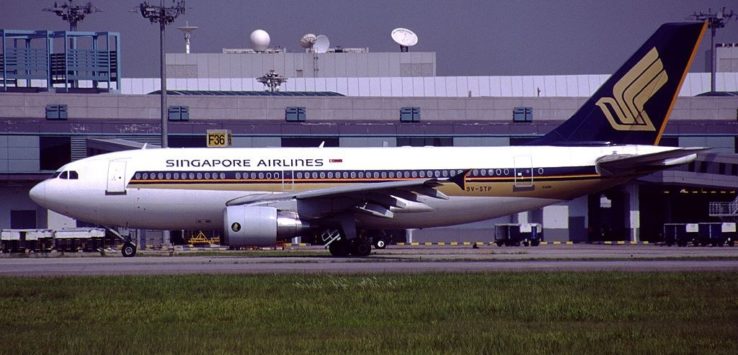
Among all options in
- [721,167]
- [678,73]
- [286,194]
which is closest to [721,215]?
[721,167]

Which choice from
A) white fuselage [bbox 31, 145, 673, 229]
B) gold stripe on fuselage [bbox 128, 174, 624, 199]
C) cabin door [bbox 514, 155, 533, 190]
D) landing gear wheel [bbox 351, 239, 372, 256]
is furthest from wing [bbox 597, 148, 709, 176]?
landing gear wheel [bbox 351, 239, 372, 256]

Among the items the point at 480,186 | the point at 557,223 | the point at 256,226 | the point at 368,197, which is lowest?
the point at 557,223

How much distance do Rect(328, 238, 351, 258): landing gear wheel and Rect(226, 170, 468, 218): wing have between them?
165 cm

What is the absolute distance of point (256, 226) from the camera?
133 ft

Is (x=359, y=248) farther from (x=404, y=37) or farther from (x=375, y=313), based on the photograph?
(x=404, y=37)

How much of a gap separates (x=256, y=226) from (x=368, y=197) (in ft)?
13.8

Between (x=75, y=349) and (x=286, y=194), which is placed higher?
(x=286, y=194)

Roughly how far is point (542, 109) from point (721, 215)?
1669 cm

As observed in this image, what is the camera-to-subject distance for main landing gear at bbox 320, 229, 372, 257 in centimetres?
4291

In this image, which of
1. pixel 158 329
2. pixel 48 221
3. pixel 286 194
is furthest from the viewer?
pixel 48 221

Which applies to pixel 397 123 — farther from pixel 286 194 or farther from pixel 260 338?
pixel 260 338

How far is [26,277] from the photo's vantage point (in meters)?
31.8

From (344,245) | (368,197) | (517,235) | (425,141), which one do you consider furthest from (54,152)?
(368,197)

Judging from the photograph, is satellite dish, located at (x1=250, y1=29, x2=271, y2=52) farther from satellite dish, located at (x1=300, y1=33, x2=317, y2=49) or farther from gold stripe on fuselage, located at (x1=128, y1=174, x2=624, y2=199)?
gold stripe on fuselage, located at (x1=128, y1=174, x2=624, y2=199)
